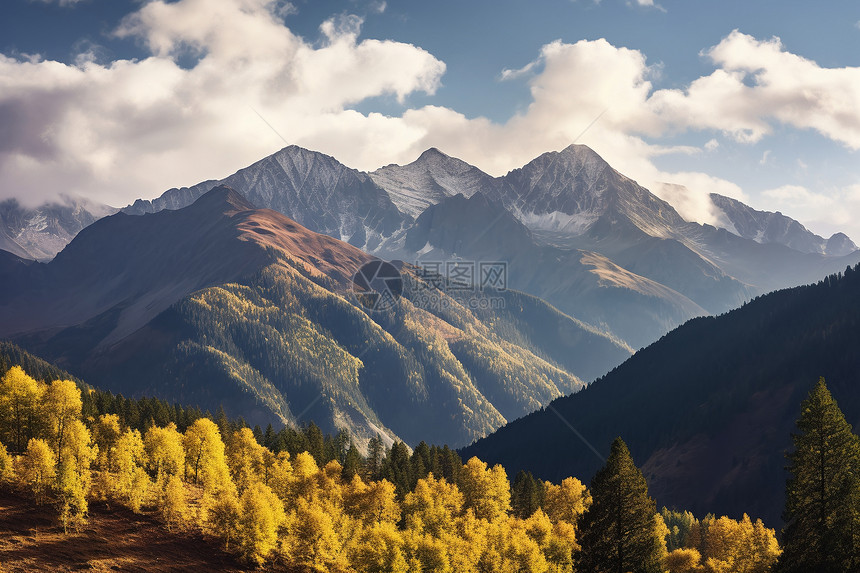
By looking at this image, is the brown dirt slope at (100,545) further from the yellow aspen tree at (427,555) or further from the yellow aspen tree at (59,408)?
the yellow aspen tree at (427,555)

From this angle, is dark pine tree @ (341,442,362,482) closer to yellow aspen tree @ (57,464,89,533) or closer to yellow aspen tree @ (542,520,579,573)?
yellow aspen tree @ (542,520,579,573)

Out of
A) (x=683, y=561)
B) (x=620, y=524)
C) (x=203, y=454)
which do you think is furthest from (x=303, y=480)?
(x=620, y=524)

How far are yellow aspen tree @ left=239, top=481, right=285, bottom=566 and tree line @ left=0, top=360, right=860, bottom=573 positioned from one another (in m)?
0.18

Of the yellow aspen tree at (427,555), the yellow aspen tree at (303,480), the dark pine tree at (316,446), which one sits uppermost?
the dark pine tree at (316,446)

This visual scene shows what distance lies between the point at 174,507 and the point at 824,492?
78.1 metres

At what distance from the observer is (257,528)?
300 feet

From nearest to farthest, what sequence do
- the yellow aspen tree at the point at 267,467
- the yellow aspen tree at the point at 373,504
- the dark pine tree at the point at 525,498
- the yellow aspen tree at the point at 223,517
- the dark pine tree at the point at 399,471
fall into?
1. the yellow aspen tree at the point at 223,517
2. the yellow aspen tree at the point at 373,504
3. the yellow aspen tree at the point at 267,467
4. the dark pine tree at the point at 399,471
5. the dark pine tree at the point at 525,498

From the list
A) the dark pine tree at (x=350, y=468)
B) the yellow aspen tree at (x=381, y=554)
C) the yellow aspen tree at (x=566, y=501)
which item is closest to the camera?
the yellow aspen tree at (x=381, y=554)

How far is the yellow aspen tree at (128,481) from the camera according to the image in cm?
9844

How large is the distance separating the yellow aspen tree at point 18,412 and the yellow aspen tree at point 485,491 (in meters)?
73.6

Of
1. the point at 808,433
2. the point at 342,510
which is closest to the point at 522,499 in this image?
the point at 342,510

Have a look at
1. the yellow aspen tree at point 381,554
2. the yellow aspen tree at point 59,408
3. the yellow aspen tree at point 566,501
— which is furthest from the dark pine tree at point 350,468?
the yellow aspen tree at point 59,408

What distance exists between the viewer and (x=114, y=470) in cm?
10738

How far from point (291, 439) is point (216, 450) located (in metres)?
31.2
